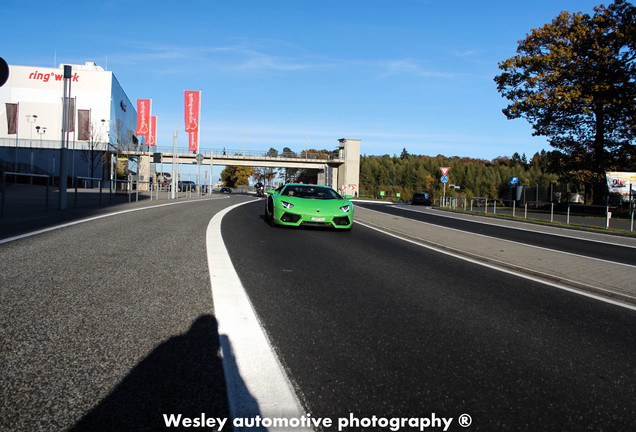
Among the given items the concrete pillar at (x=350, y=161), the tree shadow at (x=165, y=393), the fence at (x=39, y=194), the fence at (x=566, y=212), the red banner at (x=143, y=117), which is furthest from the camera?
the concrete pillar at (x=350, y=161)

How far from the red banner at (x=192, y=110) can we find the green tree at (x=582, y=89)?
23799 millimetres

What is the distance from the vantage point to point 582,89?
104ft

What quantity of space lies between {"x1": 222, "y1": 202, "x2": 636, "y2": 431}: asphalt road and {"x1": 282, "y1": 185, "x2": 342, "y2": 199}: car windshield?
278 inches

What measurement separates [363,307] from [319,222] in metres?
7.94

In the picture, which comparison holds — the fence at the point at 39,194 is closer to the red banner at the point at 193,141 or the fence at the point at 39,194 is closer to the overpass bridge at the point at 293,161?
the red banner at the point at 193,141

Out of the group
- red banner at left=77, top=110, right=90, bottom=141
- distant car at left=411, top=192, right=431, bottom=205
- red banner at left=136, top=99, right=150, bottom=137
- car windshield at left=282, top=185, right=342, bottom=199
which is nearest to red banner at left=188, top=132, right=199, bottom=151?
red banner at left=136, top=99, right=150, bottom=137

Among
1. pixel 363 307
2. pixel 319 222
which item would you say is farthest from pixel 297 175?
pixel 363 307

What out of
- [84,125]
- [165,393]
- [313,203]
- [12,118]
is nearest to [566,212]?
[313,203]

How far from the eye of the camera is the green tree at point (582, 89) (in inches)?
1222

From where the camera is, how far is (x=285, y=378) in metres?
2.95

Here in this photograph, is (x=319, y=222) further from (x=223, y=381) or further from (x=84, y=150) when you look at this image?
(x=84, y=150)

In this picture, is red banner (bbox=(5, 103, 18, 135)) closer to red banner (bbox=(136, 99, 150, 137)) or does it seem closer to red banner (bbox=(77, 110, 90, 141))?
red banner (bbox=(77, 110, 90, 141))

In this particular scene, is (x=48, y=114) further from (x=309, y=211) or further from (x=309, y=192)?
(x=309, y=211)

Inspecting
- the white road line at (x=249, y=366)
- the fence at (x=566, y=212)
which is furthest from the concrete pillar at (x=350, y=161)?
the white road line at (x=249, y=366)
